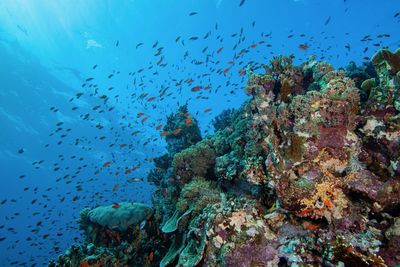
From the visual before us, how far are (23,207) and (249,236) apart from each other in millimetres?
88684

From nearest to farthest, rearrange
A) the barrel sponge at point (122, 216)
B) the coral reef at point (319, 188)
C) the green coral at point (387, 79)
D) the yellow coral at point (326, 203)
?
the coral reef at point (319, 188) → the yellow coral at point (326, 203) → the green coral at point (387, 79) → the barrel sponge at point (122, 216)

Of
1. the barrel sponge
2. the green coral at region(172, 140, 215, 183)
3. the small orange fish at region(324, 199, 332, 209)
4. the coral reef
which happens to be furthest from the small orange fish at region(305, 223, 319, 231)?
the barrel sponge

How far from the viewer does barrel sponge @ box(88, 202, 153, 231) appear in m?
11.2

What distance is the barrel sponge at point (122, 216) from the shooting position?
11180 millimetres

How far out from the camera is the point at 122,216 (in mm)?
11438

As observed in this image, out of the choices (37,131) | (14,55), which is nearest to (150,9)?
(14,55)

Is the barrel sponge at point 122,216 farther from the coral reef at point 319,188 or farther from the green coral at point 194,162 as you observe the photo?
the coral reef at point 319,188

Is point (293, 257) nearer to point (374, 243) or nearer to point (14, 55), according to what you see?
point (374, 243)

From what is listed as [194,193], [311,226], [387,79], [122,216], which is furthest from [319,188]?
[122,216]

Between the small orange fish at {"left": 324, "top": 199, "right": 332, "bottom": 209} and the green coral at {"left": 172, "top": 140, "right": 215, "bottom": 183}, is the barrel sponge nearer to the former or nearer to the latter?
the green coral at {"left": 172, "top": 140, "right": 215, "bottom": 183}

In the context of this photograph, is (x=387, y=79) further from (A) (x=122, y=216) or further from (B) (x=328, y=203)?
(A) (x=122, y=216)

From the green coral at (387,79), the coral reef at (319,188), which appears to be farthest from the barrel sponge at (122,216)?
the green coral at (387,79)

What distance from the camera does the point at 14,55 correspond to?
39062 millimetres

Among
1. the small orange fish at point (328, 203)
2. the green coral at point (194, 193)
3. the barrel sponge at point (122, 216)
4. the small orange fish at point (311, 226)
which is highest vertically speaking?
the barrel sponge at point (122, 216)
